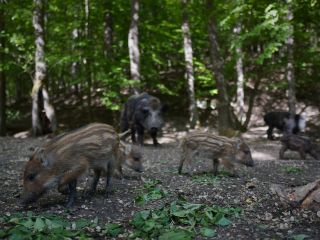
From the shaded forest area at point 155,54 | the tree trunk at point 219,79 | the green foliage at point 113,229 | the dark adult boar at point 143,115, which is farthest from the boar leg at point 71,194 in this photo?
the tree trunk at point 219,79

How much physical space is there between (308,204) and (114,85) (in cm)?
1158

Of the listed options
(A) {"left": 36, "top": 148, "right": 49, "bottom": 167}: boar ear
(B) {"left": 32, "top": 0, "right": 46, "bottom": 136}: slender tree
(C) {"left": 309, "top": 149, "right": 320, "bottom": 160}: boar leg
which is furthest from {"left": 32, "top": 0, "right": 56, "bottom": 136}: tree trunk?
(A) {"left": 36, "top": 148, "right": 49, "bottom": 167}: boar ear

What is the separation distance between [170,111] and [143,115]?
777 cm

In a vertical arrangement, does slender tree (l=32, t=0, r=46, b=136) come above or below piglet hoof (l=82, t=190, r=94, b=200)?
above

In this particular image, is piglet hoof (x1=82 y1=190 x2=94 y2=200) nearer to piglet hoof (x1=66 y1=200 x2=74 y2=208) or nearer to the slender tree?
piglet hoof (x1=66 y1=200 x2=74 y2=208)

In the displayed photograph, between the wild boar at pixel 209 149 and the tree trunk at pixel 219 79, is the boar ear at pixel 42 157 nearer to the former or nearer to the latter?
the wild boar at pixel 209 149

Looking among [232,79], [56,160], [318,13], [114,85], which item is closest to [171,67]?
[232,79]

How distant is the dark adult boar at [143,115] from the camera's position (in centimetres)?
1380

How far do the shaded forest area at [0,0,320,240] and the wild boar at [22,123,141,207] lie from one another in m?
0.28

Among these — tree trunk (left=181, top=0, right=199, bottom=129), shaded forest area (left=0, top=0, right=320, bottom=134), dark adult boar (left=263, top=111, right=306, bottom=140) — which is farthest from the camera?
tree trunk (left=181, top=0, right=199, bottom=129)

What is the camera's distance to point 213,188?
6910 mm

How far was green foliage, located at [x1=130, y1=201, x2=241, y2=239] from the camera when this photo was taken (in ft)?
15.4

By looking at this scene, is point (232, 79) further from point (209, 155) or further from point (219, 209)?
point (219, 209)

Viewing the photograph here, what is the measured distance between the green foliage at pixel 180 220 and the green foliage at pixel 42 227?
1.88 ft
